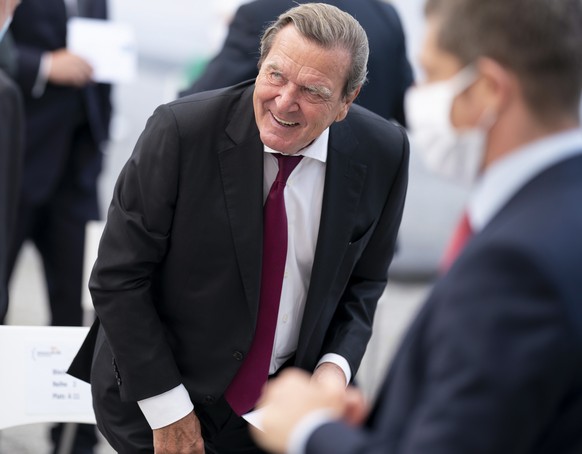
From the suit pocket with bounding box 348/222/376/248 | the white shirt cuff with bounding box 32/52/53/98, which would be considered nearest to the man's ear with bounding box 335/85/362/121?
the suit pocket with bounding box 348/222/376/248

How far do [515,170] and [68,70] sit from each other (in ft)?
9.44

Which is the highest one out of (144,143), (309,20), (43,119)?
(309,20)

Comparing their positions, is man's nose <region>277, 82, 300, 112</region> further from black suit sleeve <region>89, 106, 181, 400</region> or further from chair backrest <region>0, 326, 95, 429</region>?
chair backrest <region>0, 326, 95, 429</region>

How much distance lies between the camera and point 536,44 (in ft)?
4.41

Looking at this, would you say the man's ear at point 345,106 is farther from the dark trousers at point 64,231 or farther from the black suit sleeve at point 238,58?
the dark trousers at point 64,231

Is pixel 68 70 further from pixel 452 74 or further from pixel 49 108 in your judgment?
pixel 452 74

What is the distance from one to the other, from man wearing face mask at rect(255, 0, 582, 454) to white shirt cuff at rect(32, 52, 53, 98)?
2762 millimetres

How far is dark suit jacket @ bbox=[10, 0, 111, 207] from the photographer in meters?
3.95

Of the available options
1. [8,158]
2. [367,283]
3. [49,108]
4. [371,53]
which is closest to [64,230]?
[49,108]

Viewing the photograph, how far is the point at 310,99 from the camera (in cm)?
217

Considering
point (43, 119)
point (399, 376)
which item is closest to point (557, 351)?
point (399, 376)

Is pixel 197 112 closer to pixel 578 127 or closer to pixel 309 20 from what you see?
pixel 309 20

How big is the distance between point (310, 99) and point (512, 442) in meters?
1.03

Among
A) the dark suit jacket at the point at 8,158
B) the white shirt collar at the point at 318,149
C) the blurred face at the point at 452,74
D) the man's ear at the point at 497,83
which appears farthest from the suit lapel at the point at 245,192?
the dark suit jacket at the point at 8,158
